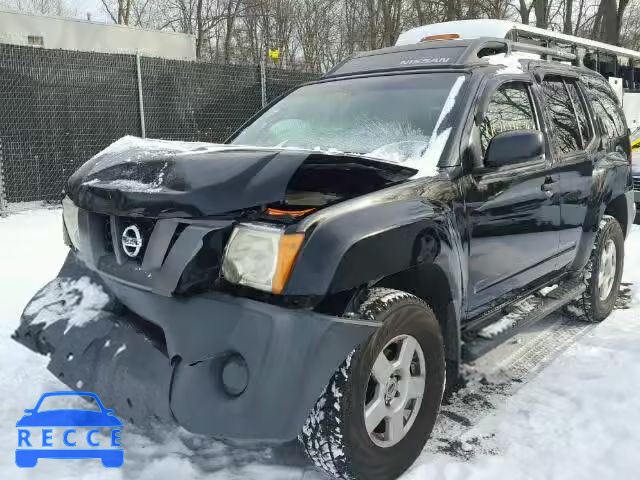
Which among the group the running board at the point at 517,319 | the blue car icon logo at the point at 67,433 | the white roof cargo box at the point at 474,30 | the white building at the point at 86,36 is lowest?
the blue car icon logo at the point at 67,433

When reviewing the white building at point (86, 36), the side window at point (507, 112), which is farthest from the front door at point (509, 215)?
the white building at point (86, 36)

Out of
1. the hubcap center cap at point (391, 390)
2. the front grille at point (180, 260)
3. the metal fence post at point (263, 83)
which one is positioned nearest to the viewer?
the front grille at point (180, 260)

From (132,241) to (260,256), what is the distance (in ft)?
1.89

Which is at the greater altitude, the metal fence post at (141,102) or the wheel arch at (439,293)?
the metal fence post at (141,102)

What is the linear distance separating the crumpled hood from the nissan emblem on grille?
3.4 inches

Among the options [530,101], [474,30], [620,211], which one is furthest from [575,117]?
[474,30]

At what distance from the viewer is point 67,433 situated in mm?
2732

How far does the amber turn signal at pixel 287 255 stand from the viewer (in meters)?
2.13

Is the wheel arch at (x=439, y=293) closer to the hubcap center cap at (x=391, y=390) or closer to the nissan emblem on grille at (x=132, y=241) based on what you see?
the hubcap center cap at (x=391, y=390)

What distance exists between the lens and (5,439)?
2705 millimetres

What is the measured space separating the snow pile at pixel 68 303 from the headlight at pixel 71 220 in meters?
0.20

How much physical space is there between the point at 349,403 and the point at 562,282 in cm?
272

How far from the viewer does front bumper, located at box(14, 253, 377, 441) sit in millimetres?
2064

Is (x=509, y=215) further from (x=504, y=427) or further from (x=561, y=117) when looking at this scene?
(x=561, y=117)
